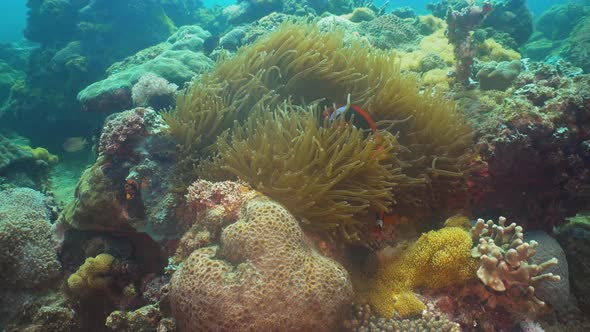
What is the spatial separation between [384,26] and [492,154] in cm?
697

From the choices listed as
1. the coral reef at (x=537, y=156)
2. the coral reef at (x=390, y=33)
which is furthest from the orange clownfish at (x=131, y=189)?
the coral reef at (x=390, y=33)

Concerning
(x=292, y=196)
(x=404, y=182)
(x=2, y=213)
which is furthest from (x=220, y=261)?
(x=2, y=213)

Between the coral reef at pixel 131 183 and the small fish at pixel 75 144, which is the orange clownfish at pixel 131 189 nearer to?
the coral reef at pixel 131 183

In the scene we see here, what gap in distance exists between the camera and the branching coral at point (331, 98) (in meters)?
Result: 3.64

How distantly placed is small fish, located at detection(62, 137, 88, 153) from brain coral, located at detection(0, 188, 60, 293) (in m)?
7.54

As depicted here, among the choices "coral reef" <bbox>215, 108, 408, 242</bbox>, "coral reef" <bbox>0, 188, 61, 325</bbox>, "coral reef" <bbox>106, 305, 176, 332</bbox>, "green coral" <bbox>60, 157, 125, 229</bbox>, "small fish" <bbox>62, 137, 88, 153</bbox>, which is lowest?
"small fish" <bbox>62, 137, 88, 153</bbox>

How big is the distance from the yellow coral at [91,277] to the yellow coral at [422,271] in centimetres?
289

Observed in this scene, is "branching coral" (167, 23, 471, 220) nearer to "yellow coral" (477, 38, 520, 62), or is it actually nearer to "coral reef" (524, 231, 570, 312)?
"coral reef" (524, 231, 570, 312)

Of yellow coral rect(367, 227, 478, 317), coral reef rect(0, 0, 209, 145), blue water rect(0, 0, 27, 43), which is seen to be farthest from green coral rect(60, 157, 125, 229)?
blue water rect(0, 0, 27, 43)

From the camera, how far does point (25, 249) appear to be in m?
4.25

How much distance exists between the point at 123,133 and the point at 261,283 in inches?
105

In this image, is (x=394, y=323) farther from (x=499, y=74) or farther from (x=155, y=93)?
(x=155, y=93)

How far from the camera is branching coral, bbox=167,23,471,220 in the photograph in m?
3.64

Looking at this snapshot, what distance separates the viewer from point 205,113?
399 centimetres
